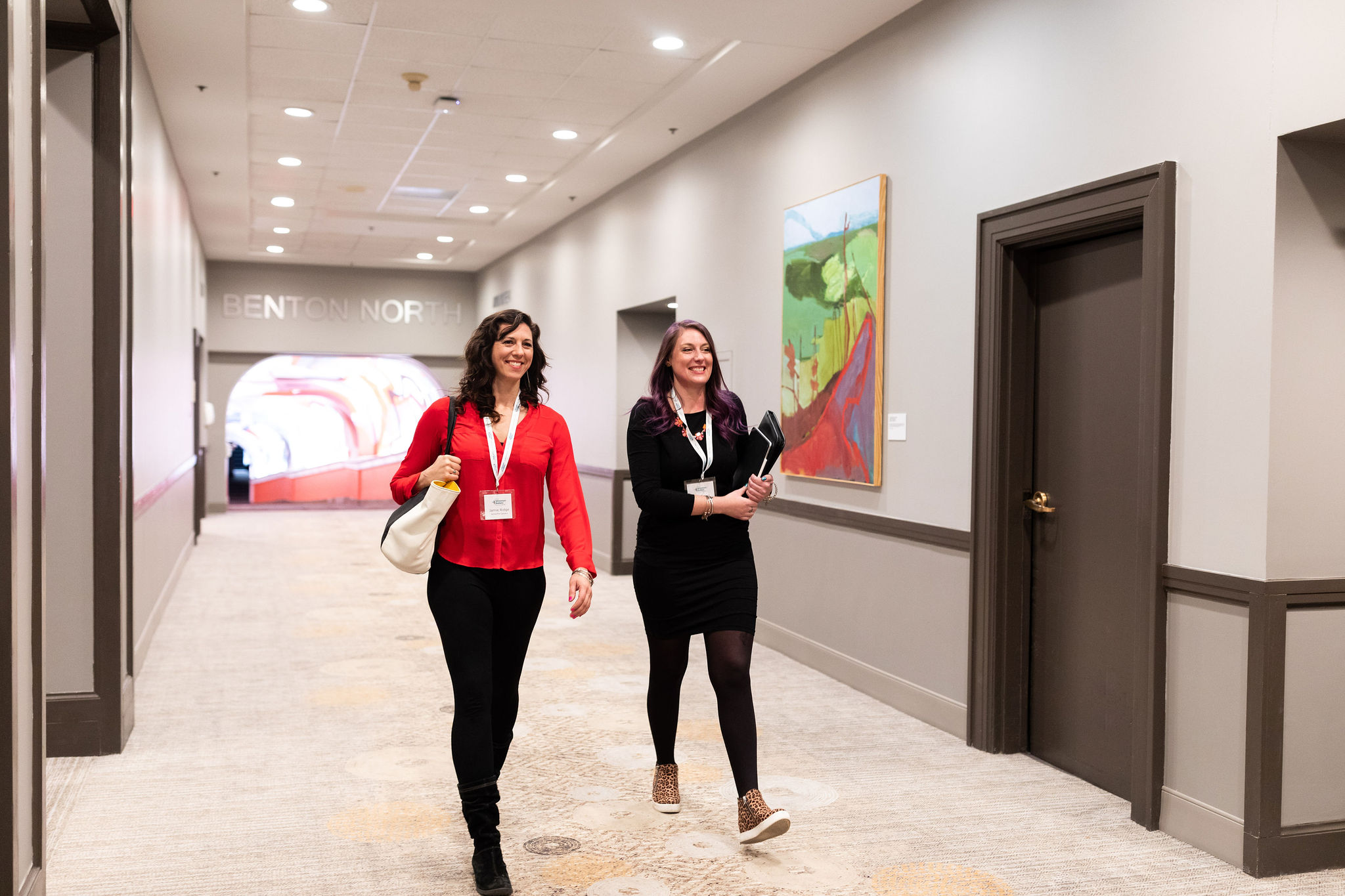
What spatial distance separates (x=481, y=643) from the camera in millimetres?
3029

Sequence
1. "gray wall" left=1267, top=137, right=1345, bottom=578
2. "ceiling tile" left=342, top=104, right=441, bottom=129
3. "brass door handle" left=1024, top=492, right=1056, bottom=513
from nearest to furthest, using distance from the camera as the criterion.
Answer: "gray wall" left=1267, top=137, right=1345, bottom=578 → "brass door handle" left=1024, top=492, right=1056, bottom=513 → "ceiling tile" left=342, top=104, right=441, bottom=129

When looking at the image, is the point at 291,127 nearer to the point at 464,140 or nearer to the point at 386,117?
the point at 386,117

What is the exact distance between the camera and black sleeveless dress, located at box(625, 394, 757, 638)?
3422mm

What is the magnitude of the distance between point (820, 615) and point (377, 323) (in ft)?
37.5

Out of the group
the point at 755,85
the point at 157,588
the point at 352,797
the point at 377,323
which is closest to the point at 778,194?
the point at 755,85

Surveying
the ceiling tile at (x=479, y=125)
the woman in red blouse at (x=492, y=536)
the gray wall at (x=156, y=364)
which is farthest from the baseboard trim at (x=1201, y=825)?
the ceiling tile at (x=479, y=125)

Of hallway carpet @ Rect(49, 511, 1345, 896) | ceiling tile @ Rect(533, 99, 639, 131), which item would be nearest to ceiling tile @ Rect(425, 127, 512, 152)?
ceiling tile @ Rect(533, 99, 639, 131)

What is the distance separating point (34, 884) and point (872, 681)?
3.76 m

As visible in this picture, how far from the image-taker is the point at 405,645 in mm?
6414

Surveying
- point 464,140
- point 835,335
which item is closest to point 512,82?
point 464,140

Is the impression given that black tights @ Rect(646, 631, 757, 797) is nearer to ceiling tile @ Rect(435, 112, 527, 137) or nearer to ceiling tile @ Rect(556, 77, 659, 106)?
ceiling tile @ Rect(556, 77, 659, 106)

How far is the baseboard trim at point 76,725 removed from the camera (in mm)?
4234

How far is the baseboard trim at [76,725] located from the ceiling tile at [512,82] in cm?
391

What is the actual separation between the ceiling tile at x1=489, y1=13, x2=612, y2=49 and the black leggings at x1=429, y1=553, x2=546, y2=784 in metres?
3.42
